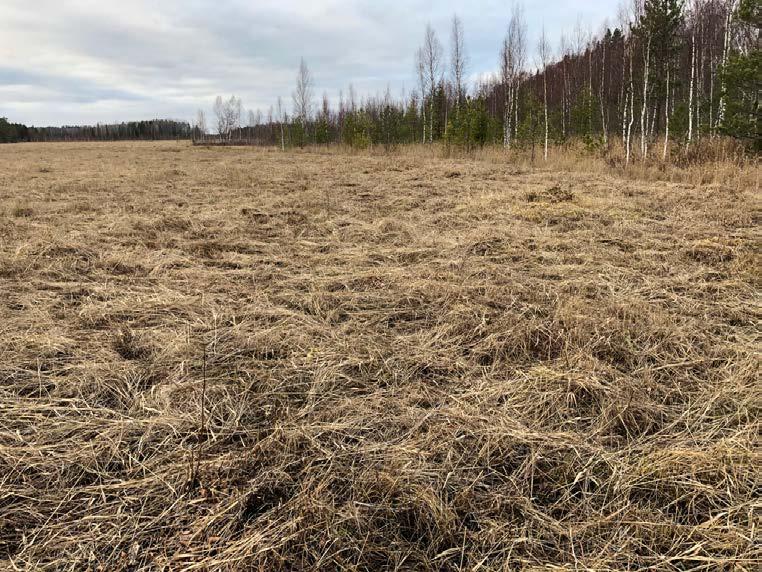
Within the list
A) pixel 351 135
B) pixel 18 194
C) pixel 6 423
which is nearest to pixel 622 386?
pixel 6 423

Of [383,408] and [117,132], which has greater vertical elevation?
[117,132]

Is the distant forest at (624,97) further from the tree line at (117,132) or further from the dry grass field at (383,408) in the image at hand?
the tree line at (117,132)

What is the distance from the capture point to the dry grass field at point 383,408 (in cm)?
143

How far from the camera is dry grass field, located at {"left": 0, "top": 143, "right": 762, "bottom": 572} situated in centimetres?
143

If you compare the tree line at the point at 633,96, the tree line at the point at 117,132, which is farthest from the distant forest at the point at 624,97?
the tree line at the point at 117,132

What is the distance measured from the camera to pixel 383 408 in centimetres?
212

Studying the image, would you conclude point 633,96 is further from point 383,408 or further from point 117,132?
point 117,132

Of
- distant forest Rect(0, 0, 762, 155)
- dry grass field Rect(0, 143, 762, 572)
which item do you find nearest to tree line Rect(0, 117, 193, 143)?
distant forest Rect(0, 0, 762, 155)

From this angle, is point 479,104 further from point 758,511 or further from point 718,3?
point 758,511

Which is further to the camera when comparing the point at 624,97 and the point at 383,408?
the point at 624,97

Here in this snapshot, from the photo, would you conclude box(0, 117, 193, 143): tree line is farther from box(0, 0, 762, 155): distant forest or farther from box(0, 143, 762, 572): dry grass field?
box(0, 143, 762, 572): dry grass field

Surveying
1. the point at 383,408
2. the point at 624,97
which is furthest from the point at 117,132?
the point at 383,408

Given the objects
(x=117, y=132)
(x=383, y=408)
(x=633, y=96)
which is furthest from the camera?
(x=117, y=132)

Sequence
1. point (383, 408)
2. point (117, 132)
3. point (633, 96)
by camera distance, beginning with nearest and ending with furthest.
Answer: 1. point (383, 408)
2. point (633, 96)
3. point (117, 132)
